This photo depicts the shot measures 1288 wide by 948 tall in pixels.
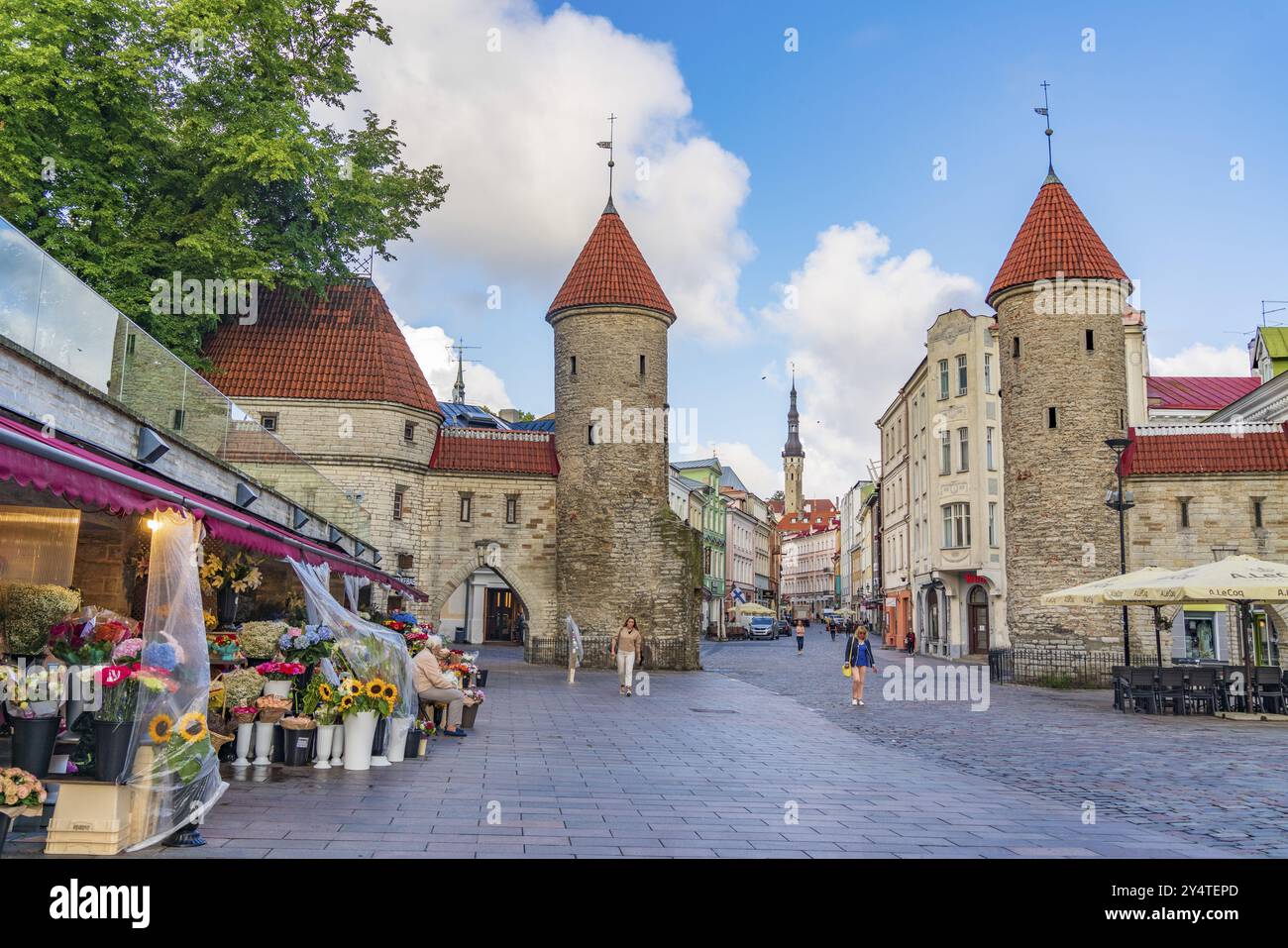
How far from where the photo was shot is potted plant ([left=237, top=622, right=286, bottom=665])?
461 inches

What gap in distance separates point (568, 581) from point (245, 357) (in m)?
13.1

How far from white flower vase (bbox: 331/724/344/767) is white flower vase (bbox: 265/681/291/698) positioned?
26.4 inches

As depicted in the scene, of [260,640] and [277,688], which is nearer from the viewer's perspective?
[277,688]

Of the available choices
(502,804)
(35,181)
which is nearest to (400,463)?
(35,181)

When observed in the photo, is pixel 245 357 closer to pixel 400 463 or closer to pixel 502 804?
pixel 400 463

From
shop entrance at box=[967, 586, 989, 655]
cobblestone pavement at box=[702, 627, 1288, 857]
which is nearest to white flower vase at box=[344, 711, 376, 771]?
cobblestone pavement at box=[702, 627, 1288, 857]

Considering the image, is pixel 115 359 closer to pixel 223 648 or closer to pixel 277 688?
pixel 223 648

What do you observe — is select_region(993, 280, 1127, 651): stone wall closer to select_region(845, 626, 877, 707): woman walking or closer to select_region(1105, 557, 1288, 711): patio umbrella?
select_region(1105, 557, 1288, 711): patio umbrella

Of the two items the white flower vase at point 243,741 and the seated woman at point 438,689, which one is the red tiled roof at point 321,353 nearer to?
the seated woman at point 438,689

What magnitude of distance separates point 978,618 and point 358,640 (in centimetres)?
3812

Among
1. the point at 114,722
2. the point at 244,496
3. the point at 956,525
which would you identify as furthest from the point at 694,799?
the point at 956,525

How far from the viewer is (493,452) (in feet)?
120

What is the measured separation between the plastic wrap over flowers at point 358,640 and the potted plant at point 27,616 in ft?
7.89
